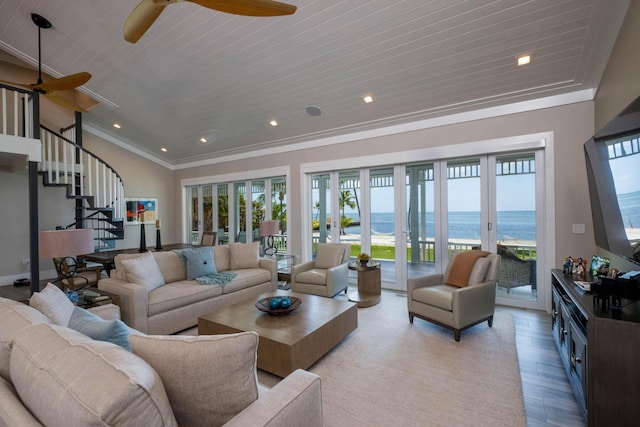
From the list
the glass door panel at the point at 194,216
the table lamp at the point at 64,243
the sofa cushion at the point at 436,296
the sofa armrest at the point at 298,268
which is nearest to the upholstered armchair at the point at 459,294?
the sofa cushion at the point at 436,296

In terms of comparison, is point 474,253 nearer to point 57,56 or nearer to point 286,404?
point 286,404

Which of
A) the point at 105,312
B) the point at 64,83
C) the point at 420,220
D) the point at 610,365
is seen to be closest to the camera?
the point at 610,365

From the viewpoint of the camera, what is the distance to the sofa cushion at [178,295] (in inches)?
123

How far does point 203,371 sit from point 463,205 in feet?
14.3

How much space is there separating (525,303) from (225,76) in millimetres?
5231

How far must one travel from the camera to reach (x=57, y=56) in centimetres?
451

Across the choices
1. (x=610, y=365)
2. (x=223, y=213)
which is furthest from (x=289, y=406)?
(x=223, y=213)

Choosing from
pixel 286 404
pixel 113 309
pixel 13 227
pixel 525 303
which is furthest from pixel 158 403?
pixel 13 227

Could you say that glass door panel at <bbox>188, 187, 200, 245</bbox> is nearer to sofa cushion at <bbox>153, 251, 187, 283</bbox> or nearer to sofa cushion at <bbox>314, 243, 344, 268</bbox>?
sofa cushion at <bbox>153, 251, 187, 283</bbox>

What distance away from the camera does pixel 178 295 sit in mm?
3324

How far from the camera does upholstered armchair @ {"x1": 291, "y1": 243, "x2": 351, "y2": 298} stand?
4207mm

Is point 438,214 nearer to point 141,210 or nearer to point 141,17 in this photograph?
point 141,17

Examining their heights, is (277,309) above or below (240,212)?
below

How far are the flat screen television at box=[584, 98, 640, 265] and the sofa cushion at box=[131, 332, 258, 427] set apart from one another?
2456 millimetres
